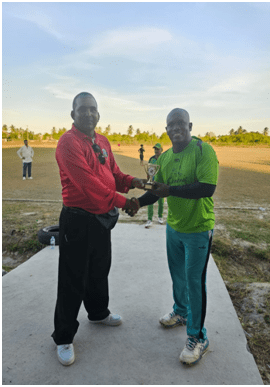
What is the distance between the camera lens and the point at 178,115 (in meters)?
2.54

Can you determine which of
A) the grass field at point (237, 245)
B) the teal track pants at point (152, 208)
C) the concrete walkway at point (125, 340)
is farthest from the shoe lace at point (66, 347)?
the teal track pants at point (152, 208)

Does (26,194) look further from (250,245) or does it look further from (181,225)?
(181,225)

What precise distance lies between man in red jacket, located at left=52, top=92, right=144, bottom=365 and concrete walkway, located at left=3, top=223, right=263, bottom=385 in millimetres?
227

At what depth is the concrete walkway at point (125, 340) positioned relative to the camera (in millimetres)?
2389

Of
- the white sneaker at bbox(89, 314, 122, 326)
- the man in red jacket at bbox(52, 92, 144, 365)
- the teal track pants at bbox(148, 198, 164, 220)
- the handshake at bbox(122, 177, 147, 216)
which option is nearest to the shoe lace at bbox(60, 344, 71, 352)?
the man in red jacket at bbox(52, 92, 144, 365)

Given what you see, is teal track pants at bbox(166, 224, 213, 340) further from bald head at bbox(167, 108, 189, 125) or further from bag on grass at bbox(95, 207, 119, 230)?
bald head at bbox(167, 108, 189, 125)

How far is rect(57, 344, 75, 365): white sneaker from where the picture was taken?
2.49m

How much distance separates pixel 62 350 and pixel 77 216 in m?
1.21

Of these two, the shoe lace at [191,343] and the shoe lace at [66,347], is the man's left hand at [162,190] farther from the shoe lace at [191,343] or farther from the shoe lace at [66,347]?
the shoe lace at [66,347]

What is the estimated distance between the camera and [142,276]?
4.15 meters

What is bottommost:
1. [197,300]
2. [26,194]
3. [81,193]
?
[26,194]

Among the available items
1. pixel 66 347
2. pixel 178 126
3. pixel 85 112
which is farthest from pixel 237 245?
pixel 85 112

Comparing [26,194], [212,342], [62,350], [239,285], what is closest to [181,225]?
[212,342]

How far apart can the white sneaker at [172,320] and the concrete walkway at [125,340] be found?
A: 0.19 feet
